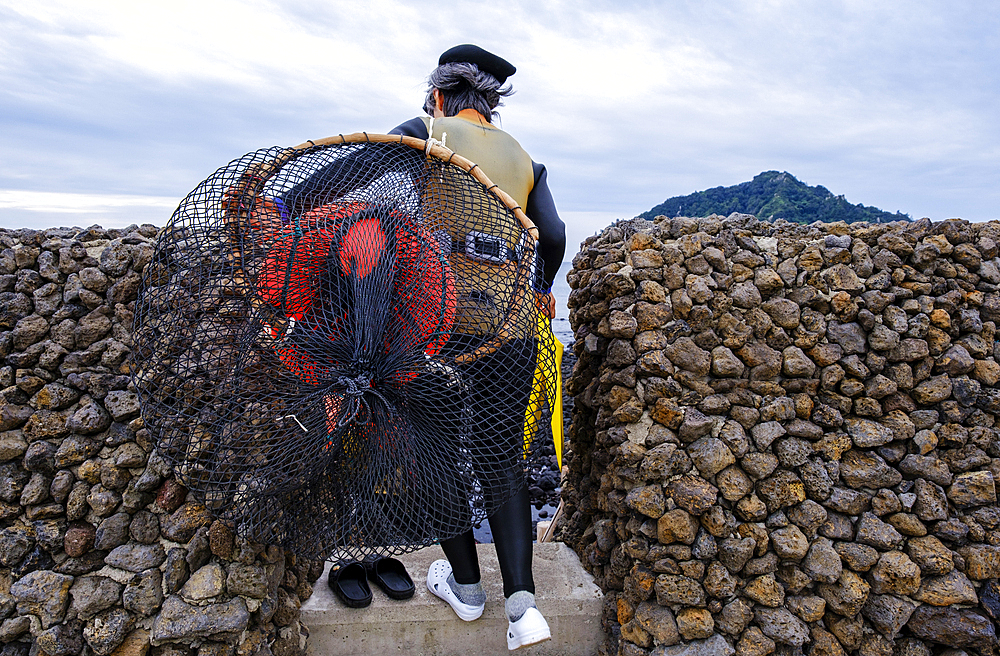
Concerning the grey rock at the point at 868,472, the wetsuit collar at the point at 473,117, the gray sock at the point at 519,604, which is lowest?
the gray sock at the point at 519,604

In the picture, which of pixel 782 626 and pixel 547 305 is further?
pixel 782 626

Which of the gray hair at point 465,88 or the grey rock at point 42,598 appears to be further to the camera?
the gray hair at point 465,88

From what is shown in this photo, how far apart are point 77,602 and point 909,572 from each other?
8.73 ft

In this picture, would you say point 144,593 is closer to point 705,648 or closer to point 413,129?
point 413,129

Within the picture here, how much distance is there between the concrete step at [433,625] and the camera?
245 cm

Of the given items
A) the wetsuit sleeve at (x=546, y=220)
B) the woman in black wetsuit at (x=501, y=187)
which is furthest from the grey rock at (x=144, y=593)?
the wetsuit sleeve at (x=546, y=220)

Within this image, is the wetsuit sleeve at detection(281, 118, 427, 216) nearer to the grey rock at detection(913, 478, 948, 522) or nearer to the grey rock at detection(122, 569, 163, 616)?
the grey rock at detection(122, 569, 163, 616)

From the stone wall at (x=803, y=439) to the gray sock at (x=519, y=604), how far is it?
16.7 inches

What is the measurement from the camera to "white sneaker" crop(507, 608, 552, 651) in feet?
6.82

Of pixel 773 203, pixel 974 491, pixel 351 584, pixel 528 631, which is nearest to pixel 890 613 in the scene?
pixel 974 491

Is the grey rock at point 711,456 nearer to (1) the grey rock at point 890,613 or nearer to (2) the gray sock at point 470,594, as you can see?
(1) the grey rock at point 890,613

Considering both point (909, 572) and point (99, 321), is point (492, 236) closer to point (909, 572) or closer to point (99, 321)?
point (99, 321)

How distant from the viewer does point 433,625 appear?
8.16 feet

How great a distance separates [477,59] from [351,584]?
6.57 ft
